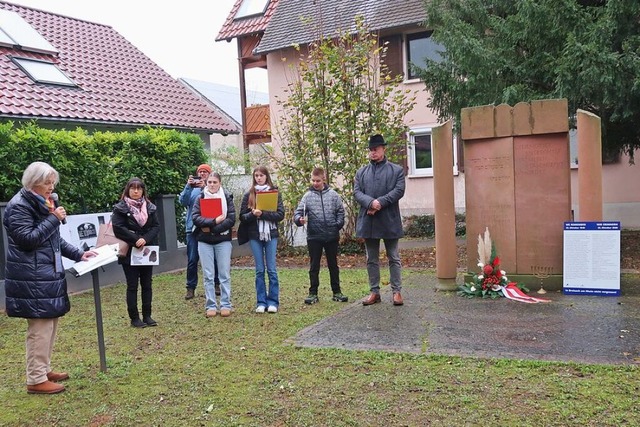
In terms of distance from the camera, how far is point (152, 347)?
6031mm

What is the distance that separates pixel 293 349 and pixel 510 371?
198cm

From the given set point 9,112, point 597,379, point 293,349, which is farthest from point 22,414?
point 9,112

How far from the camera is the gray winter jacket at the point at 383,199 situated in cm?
721

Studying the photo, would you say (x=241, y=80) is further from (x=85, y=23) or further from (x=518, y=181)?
(x=518, y=181)

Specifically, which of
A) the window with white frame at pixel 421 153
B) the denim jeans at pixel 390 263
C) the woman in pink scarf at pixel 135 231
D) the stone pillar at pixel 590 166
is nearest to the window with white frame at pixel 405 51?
the window with white frame at pixel 421 153

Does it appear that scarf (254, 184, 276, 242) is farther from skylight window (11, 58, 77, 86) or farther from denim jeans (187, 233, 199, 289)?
skylight window (11, 58, 77, 86)

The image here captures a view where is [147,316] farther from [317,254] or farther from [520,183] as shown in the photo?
[520,183]

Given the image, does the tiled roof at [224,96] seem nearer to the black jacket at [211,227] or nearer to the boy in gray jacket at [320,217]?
the boy in gray jacket at [320,217]

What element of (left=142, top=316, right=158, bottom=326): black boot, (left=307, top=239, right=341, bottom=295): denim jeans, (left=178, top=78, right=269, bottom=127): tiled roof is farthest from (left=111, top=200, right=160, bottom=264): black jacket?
(left=178, top=78, right=269, bottom=127): tiled roof

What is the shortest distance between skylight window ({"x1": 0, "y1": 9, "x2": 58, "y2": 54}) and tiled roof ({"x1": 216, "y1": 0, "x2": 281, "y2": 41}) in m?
8.25

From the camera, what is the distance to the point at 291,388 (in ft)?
15.0

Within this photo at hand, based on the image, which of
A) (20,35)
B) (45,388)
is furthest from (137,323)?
(20,35)

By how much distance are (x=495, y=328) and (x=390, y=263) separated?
1.72 m

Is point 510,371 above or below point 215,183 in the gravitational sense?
below
